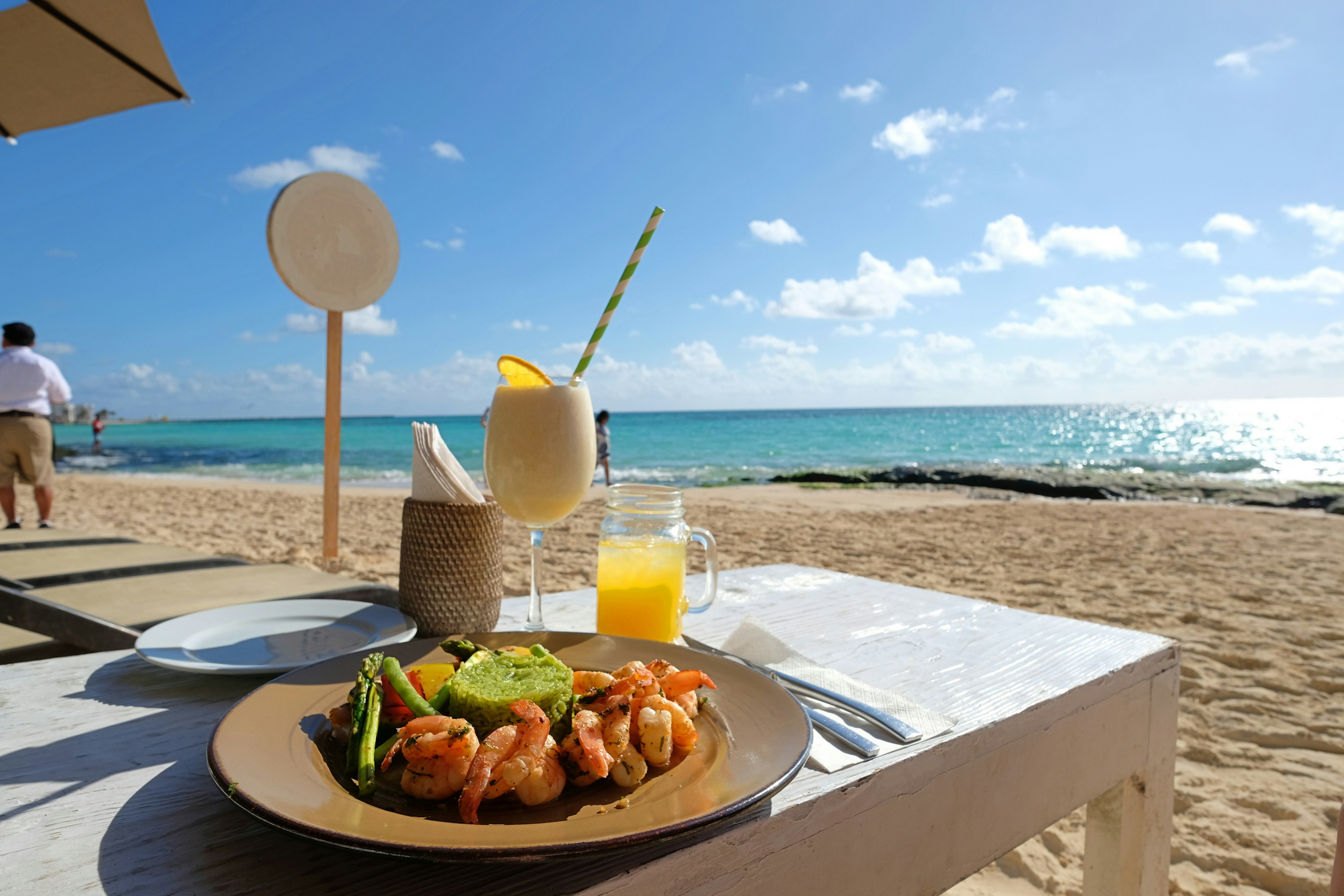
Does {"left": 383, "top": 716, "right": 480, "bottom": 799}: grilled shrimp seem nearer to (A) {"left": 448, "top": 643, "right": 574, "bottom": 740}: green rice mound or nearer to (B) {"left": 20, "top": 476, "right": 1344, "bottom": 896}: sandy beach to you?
(A) {"left": 448, "top": 643, "right": 574, "bottom": 740}: green rice mound

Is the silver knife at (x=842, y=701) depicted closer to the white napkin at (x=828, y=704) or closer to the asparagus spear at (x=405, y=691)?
the white napkin at (x=828, y=704)

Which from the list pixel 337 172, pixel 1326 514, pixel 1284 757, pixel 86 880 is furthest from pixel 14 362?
pixel 1326 514

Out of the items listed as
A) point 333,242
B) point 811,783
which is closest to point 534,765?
point 811,783

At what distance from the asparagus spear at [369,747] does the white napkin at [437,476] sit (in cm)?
46

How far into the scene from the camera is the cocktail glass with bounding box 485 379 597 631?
45.0 inches

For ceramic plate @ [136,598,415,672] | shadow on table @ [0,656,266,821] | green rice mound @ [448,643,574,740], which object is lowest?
shadow on table @ [0,656,266,821]

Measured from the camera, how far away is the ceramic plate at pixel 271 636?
879 mm

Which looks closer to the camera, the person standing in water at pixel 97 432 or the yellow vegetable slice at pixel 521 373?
the yellow vegetable slice at pixel 521 373

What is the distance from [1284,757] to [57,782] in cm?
328

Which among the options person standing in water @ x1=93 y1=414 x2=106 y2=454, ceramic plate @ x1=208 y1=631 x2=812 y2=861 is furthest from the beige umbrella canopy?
person standing in water @ x1=93 y1=414 x2=106 y2=454

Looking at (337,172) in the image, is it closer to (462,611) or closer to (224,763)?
(462,611)

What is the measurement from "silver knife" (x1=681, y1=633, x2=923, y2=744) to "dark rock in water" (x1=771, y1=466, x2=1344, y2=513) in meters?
12.3

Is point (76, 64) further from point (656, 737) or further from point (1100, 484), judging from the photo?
point (1100, 484)

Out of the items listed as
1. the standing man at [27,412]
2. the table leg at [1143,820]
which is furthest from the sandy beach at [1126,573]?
the standing man at [27,412]
